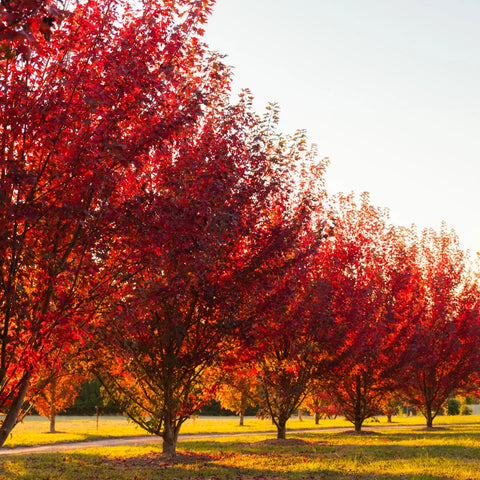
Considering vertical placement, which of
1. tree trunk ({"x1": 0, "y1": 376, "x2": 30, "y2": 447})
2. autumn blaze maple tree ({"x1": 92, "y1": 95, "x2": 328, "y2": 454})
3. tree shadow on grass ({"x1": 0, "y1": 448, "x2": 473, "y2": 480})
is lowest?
tree shadow on grass ({"x1": 0, "y1": 448, "x2": 473, "y2": 480})

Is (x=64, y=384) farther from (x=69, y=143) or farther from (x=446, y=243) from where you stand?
(x=69, y=143)

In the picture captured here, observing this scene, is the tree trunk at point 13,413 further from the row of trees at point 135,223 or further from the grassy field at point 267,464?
the grassy field at point 267,464

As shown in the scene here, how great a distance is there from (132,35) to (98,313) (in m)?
3.70

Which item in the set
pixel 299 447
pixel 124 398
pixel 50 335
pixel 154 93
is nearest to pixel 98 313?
pixel 50 335

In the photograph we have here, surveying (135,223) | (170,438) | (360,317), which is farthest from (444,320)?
(135,223)

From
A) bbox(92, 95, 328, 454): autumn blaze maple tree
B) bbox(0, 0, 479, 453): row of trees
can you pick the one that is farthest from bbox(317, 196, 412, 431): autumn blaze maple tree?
bbox(92, 95, 328, 454): autumn blaze maple tree

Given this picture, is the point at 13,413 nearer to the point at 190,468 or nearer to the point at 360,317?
the point at 190,468

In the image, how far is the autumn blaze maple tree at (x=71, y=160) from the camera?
233 inches

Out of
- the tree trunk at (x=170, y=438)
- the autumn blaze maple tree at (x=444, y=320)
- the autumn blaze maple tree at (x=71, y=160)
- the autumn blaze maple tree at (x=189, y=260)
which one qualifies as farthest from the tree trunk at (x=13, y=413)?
the autumn blaze maple tree at (x=444, y=320)

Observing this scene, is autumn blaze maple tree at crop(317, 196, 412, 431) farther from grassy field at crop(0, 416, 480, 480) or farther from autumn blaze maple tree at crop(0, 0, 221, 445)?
autumn blaze maple tree at crop(0, 0, 221, 445)

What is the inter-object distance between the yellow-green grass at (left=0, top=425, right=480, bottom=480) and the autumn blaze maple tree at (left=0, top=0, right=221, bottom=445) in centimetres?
590

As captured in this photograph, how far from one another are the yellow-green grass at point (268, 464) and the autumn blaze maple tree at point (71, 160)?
232 inches

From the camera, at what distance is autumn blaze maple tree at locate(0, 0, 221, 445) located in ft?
19.5

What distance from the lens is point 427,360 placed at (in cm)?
2381
